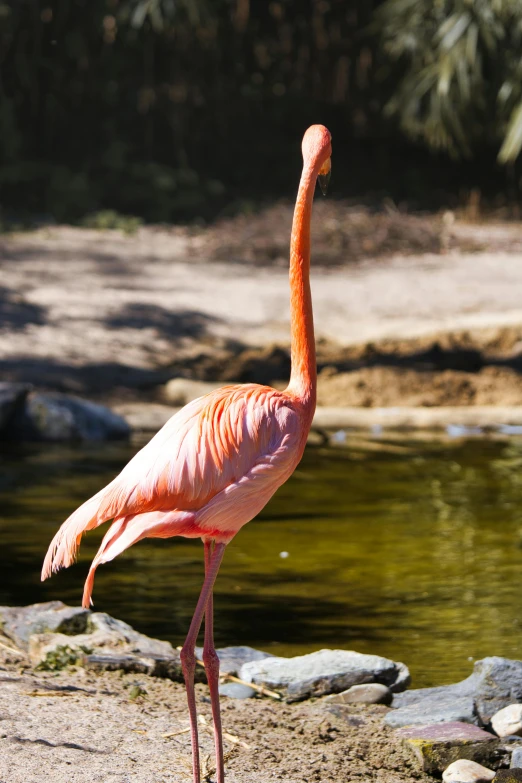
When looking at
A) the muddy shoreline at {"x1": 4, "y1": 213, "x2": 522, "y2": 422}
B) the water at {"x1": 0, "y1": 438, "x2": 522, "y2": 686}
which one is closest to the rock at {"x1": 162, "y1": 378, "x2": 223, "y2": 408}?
the muddy shoreline at {"x1": 4, "y1": 213, "x2": 522, "y2": 422}

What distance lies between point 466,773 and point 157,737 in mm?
954

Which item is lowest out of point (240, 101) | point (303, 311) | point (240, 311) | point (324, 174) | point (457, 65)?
point (303, 311)

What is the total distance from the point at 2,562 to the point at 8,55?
13.7 meters

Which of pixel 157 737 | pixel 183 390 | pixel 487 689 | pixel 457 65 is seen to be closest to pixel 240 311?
pixel 183 390

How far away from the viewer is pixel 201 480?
344 centimetres

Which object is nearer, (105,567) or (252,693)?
(252,693)

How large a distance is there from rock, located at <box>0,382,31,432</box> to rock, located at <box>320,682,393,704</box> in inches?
214

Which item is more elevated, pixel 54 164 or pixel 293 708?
pixel 54 164

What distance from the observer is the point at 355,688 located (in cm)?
439

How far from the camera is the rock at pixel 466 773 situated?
12.0ft

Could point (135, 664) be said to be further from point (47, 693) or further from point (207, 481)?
point (207, 481)

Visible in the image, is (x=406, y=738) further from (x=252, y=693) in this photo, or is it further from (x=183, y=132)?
(x=183, y=132)

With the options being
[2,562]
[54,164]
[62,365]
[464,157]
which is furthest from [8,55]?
[2,562]

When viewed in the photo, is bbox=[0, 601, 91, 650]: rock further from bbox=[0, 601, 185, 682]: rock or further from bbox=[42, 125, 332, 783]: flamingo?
bbox=[42, 125, 332, 783]: flamingo
